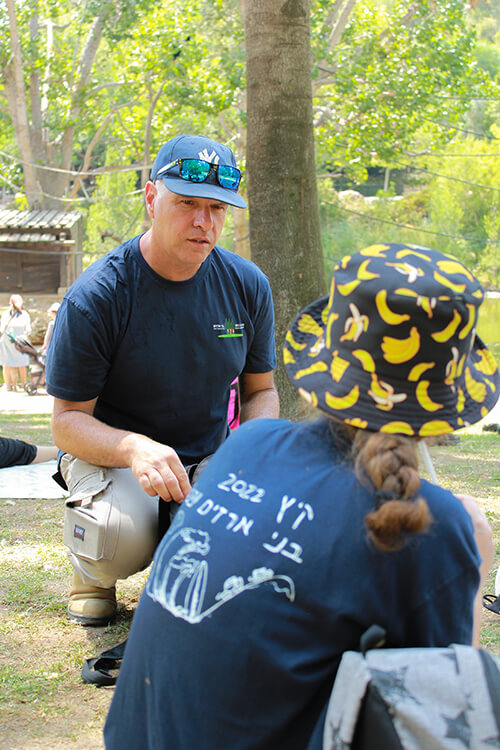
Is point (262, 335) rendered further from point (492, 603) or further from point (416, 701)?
point (416, 701)

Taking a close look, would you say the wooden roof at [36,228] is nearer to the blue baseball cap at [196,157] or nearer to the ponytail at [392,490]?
the blue baseball cap at [196,157]

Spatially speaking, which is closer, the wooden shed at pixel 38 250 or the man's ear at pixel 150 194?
the man's ear at pixel 150 194

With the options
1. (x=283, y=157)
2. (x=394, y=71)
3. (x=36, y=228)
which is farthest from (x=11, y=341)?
(x=283, y=157)

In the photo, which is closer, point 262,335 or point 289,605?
point 289,605

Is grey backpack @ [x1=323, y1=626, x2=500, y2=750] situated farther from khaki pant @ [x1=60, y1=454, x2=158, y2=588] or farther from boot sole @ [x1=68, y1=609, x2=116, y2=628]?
boot sole @ [x1=68, y1=609, x2=116, y2=628]

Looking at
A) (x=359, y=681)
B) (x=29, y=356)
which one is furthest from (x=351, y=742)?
(x=29, y=356)

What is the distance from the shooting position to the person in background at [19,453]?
5264 millimetres

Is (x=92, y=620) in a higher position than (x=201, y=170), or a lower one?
lower

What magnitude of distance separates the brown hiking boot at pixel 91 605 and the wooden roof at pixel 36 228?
19.8 metres

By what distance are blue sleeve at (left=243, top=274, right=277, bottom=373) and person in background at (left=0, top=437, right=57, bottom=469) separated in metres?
2.64

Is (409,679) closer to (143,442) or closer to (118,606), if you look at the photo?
(143,442)

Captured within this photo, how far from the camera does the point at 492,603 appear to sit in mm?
2879

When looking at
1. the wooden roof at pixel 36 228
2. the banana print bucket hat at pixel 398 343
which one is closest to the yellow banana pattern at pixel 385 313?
the banana print bucket hat at pixel 398 343

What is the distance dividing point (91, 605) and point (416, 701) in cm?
185
